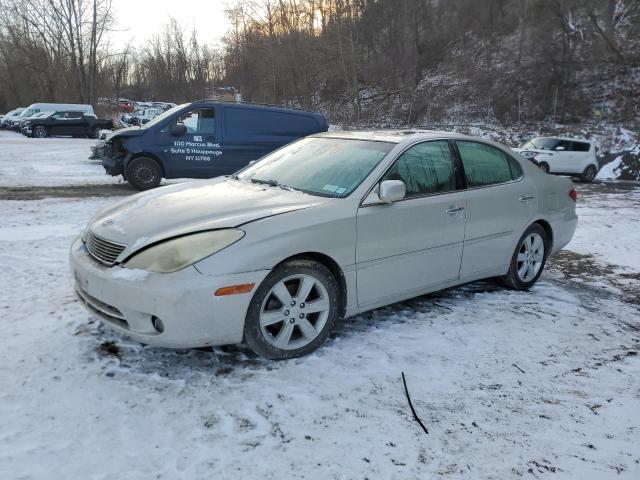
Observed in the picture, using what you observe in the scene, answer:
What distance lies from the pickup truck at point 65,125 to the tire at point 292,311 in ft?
93.5

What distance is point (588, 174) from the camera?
58.1 feet

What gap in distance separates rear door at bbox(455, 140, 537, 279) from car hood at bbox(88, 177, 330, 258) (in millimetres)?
1510

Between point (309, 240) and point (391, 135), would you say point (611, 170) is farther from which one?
point (309, 240)

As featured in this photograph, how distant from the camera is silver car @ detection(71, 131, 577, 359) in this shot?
10.2 feet

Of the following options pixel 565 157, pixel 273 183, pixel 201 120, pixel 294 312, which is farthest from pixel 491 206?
pixel 565 157

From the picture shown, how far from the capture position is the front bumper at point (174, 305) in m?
3.01

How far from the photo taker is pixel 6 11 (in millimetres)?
46375

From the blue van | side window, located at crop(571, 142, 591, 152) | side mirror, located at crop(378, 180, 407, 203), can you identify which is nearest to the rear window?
the blue van

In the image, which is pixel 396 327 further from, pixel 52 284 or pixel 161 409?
pixel 52 284

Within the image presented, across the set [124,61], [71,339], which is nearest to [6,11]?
[124,61]

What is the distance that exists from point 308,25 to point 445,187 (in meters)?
37.6

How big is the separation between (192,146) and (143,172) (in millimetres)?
1091

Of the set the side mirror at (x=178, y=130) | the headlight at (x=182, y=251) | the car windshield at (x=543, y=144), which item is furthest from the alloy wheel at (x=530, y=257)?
the car windshield at (x=543, y=144)

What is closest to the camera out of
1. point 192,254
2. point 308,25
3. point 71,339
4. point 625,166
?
point 192,254
